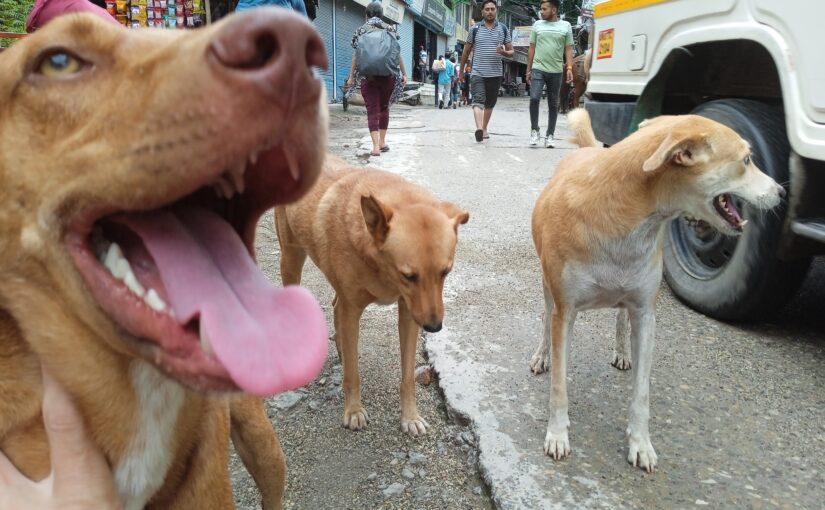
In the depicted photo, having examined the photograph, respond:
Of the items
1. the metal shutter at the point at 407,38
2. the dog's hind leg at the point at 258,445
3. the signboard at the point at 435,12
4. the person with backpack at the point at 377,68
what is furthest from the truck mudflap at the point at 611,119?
the signboard at the point at 435,12

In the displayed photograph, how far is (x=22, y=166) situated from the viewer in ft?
4.09

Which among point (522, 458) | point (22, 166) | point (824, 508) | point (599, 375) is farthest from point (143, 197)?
point (599, 375)

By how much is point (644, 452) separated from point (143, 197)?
2.30 m

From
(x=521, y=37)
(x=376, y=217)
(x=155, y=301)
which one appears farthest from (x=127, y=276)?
(x=521, y=37)

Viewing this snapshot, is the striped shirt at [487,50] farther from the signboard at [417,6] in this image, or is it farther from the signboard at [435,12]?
the signboard at [435,12]

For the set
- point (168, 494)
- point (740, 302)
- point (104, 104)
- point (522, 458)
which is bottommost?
point (522, 458)

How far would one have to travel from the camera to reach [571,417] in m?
3.00

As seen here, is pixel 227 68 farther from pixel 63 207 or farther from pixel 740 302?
pixel 740 302

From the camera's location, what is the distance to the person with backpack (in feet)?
28.9

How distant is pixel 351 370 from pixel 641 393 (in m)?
1.44

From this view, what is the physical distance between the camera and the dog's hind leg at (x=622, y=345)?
11.2 feet

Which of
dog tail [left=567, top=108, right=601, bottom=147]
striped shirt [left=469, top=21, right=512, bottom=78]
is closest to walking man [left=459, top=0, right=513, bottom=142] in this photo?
striped shirt [left=469, top=21, right=512, bottom=78]

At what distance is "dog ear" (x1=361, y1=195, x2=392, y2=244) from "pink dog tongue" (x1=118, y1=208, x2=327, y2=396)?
168 centimetres

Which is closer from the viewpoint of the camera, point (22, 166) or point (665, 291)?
point (22, 166)
